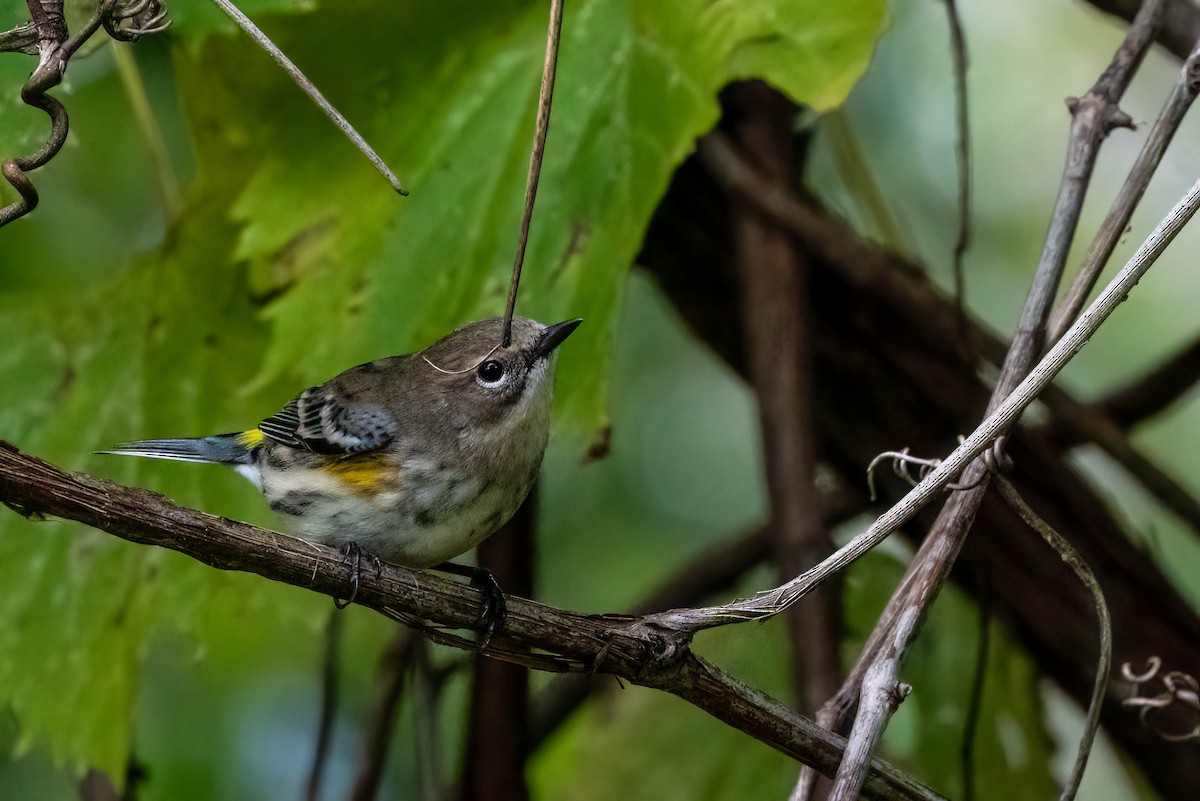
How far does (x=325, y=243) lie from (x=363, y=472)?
43 centimetres

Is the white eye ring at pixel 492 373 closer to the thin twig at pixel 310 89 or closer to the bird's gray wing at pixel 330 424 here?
the bird's gray wing at pixel 330 424

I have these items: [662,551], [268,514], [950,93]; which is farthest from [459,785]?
[950,93]

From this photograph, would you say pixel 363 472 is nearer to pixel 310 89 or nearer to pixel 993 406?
pixel 310 89

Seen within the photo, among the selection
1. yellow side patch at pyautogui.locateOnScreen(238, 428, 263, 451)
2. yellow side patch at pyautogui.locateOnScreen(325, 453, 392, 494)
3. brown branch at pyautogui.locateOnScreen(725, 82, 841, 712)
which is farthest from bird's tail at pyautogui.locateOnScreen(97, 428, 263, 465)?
brown branch at pyautogui.locateOnScreen(725, 82, 841, 712)

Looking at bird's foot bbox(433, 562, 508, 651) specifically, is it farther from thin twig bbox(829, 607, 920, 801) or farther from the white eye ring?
the white eye ring

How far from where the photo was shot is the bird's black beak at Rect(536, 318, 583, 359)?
2068 mm

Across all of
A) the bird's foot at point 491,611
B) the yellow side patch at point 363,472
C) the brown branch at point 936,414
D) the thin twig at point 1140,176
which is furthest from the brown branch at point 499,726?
the thin twig at point 1140,176

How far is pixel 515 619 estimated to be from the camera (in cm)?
150

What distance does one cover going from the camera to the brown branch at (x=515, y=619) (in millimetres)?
1333

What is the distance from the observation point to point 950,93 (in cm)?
348

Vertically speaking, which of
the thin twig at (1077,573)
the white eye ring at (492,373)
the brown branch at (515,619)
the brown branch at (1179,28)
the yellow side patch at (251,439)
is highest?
the brown branch at (1179,28)

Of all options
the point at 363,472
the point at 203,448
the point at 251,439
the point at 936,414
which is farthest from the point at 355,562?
the point at 936,414

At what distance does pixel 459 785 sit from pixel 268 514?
753 millimetres

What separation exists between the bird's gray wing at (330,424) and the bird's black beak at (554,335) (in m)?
0.36
